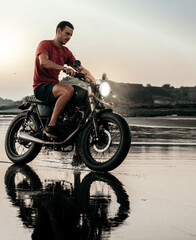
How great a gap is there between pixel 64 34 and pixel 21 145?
7.02 ft

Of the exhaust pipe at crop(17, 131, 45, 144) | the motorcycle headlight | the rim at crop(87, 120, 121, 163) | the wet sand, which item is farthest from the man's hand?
the wet sand

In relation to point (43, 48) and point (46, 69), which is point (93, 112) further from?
point (43, 48)

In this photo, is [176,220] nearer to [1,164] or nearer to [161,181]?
[161,181]

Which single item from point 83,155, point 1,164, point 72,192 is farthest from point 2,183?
point 1,164

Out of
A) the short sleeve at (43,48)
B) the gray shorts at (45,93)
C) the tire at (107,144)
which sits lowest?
the tire at (107,144)

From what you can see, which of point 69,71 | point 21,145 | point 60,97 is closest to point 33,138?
point 21,145

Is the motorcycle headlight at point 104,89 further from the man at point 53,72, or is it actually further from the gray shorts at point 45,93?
the gray shorts at point 45,93

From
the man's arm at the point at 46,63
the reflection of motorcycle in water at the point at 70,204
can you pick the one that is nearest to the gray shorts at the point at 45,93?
the man's arm at the point at 46,63

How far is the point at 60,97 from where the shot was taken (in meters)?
7.88

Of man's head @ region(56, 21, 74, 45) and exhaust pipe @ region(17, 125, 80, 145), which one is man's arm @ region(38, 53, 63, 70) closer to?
man's head @ region(56, 21, 74, 45)

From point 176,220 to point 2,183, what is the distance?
9.07 feet

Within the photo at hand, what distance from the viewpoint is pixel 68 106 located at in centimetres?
803

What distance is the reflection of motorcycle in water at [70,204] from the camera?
13.3ft

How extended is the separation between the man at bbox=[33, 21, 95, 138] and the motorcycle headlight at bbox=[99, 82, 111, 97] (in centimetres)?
43
